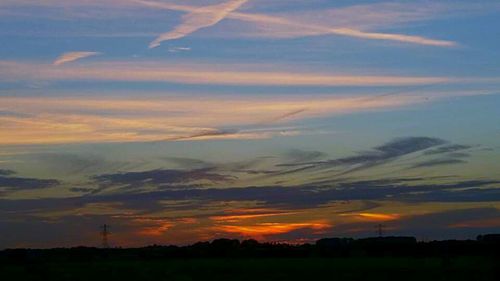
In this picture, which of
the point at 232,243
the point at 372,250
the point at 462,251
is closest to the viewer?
the point at 462,251

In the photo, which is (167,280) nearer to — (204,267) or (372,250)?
(204,267)

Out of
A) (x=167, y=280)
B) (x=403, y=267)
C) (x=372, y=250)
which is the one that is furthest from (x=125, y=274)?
(x=372, y=250)

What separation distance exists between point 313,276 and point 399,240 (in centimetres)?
5141

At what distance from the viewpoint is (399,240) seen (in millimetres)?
121062

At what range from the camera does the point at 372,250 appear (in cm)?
11550

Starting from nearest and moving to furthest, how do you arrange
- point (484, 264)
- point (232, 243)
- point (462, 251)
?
1. point (484, 264)
2. point (462, 251)
3. point (232, 243)

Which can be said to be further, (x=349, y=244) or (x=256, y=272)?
(x=349, y=244)

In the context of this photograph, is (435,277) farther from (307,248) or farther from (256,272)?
(307,248)

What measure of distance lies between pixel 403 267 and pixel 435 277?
6355 mm

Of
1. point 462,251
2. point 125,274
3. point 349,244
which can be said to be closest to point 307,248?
point 349,244

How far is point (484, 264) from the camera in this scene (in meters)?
76.4

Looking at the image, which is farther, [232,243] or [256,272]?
[232,243]

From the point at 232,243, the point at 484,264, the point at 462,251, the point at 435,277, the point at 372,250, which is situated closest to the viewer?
the point at 435,277

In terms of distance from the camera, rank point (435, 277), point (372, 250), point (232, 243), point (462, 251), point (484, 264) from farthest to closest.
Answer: point (232, 243) → point (372, 250) → point (462, 251) → point (484, 264) → point (435, 277)
